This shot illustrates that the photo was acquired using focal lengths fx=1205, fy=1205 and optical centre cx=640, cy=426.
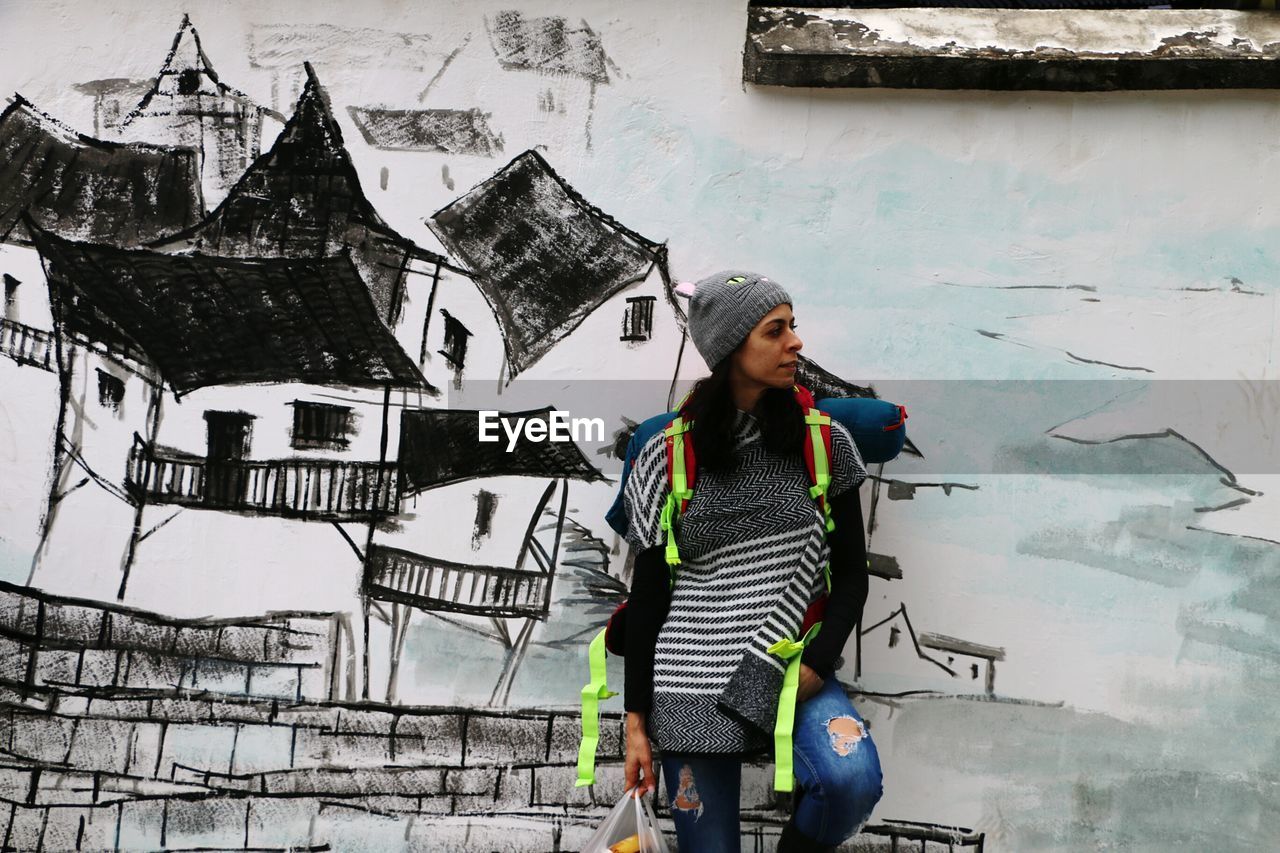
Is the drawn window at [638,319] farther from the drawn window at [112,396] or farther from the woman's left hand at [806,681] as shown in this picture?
the drawn window at [112,396]

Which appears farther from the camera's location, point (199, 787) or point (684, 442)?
point (199, 787)

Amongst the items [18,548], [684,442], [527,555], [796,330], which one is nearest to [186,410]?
[18,548]

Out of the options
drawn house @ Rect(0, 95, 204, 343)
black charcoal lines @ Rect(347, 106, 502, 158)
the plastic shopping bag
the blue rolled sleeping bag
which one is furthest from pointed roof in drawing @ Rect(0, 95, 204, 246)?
the plastic shopping bag

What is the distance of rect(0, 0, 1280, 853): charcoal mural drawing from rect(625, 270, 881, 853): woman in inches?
23.8

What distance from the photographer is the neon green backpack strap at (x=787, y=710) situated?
2.68 meters

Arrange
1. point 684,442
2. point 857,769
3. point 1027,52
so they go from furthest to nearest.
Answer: point 1027,52 < point 684,442 < point 857,769

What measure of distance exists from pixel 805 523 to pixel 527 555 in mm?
986

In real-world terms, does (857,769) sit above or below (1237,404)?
below

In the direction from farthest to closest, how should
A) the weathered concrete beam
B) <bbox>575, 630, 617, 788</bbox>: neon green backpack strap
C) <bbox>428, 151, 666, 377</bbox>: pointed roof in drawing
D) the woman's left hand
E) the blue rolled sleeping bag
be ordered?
<bbox>428, 151, 666, 377</bbox>: pointed roof in drawing → the weathered concrete beam → the blue rolled sleeping bag → <bbox>575, 630, 617, 788</bbox>: neon green backpack strap → the woman's left hand

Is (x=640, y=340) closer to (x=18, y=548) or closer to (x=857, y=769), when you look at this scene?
(x=857, y=769)

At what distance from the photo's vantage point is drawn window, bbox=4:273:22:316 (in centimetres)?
348

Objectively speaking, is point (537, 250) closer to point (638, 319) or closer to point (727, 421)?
point (638, 319)

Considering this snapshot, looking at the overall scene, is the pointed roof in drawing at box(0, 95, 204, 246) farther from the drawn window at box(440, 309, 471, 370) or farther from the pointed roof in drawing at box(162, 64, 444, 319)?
the drawn window at box(440, 309, 471, 370)

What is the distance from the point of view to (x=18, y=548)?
351cm
